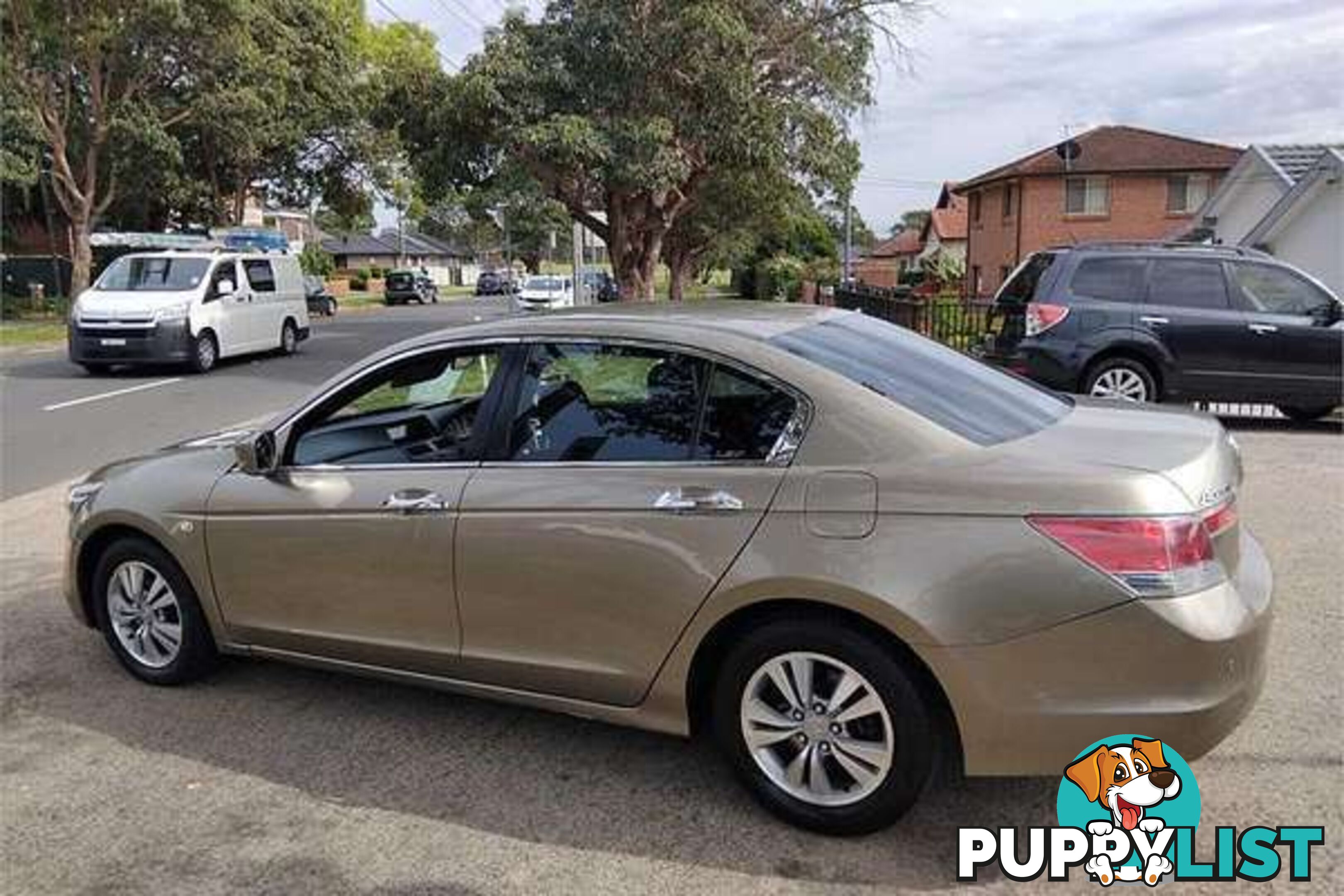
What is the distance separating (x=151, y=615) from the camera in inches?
182

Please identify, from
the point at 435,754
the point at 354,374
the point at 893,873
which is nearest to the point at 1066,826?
the point at 893,873

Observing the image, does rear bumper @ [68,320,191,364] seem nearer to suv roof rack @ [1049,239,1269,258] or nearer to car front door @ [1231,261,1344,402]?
suv roof rack @ [1049,239,1269,258]

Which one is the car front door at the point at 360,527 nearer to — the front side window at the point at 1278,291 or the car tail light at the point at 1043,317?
the car tail light at the point at 1043,317

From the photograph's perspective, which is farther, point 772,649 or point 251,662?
point 251,662

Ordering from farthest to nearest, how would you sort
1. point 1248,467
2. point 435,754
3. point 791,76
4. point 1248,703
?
point 791,76 → point 1248,467 → point 435,754 → point 1248,703

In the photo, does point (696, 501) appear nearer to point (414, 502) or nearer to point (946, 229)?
point (414, 502)

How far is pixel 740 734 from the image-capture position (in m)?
3.42

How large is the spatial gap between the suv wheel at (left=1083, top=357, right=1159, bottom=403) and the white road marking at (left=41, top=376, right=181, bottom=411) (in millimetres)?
11669

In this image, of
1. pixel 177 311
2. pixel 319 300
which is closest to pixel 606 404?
pixel 177 311

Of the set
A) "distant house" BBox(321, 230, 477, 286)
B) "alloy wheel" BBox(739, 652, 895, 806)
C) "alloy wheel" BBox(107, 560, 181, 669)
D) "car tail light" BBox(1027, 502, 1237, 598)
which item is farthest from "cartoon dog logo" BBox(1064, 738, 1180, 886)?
"distant house" BBox(321, 230, 477, 286)

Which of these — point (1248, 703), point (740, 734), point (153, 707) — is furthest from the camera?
point (153, 707)

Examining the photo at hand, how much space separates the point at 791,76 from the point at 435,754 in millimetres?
19612

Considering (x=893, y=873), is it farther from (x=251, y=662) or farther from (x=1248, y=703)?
(x=251, y=662)

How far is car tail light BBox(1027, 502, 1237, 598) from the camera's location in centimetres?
297
